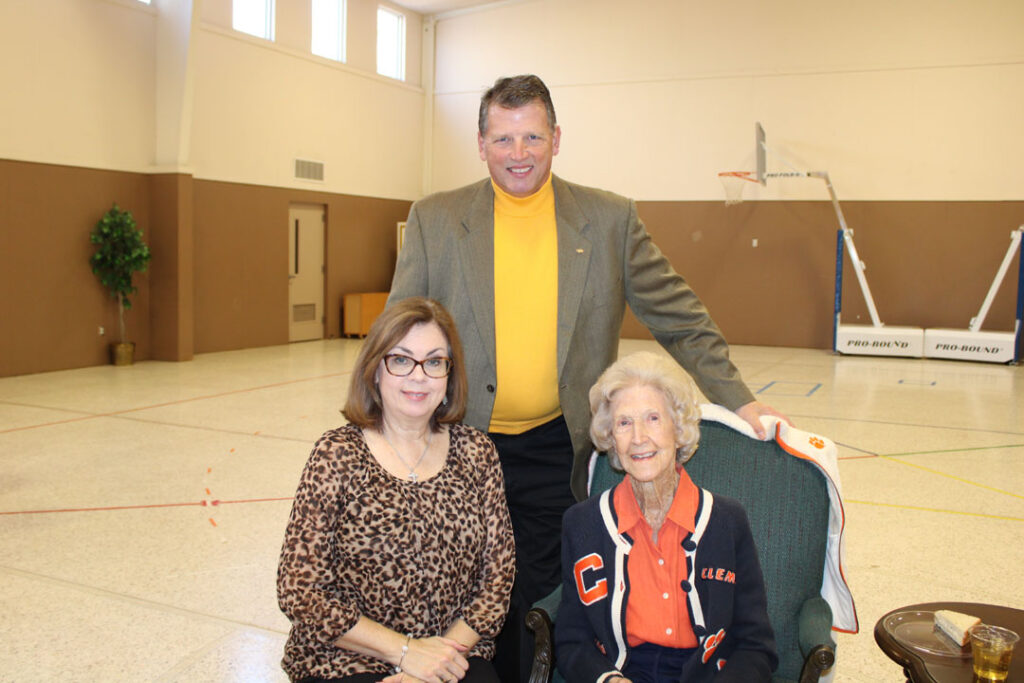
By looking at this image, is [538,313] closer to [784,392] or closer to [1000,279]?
[784,392]

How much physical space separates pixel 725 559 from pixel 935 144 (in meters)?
11.7

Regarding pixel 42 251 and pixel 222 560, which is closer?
pixel 222 560

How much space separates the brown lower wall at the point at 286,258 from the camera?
888 centimetres

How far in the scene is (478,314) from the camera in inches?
84.6

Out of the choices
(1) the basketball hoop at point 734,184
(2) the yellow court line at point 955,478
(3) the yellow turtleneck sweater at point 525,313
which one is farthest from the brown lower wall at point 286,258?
(3) the yellow turtleneck sweater at point 525,313

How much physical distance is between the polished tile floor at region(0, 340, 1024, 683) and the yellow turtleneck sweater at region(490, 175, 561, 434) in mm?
1287

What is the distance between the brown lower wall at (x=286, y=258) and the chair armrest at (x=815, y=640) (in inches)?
350

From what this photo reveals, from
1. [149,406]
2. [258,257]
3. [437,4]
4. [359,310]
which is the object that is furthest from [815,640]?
[437,4]

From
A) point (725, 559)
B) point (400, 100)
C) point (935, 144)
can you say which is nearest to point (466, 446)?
point (725, 559)

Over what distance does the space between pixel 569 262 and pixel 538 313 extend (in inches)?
6.2

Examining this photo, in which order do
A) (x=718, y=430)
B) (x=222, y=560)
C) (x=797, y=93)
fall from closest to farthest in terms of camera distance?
(x=718, y=430), (x=222, y=560), (x=797, y=93)

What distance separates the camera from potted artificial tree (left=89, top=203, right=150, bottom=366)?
9258 millimetres

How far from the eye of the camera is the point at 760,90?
12352 millimetres

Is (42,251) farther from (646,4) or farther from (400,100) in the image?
(646,4)
